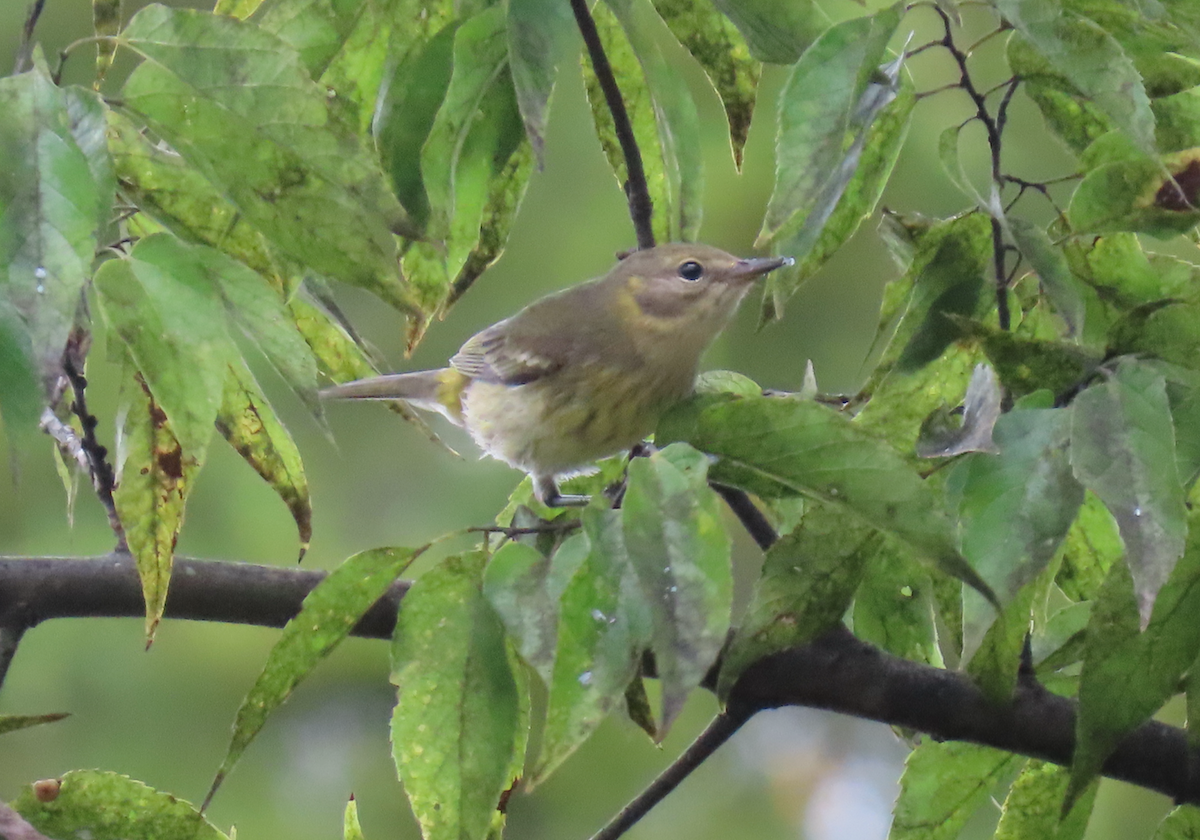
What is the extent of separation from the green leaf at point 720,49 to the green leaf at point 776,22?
128 millimetres

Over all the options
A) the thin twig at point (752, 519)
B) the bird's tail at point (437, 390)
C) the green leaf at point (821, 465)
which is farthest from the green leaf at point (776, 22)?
the bird's tail at point (437, 390)

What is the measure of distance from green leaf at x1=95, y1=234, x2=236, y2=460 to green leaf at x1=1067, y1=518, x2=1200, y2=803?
0.70m

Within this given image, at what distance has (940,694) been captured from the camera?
1.47 metres

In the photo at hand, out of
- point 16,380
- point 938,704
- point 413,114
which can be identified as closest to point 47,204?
point 16,380

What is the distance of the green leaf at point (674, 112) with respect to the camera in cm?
138

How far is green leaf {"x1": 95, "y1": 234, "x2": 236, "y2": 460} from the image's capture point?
1.10 meters

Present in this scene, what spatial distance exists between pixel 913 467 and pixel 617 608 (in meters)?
0.24

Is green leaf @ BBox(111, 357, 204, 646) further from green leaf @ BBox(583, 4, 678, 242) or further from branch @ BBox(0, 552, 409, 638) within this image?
green leaf @ BBox(583, 4, 678, 242)

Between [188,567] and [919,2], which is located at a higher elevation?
[919,2]

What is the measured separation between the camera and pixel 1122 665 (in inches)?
42.9

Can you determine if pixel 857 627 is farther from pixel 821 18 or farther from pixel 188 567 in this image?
pixel 188 567

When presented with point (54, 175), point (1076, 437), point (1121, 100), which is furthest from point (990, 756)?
point (54, 175)

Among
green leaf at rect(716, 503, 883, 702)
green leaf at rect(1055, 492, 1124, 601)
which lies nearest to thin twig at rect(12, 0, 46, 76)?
green leaf at rect(716, 503, 883, 702)

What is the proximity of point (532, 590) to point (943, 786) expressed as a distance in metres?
0.54
